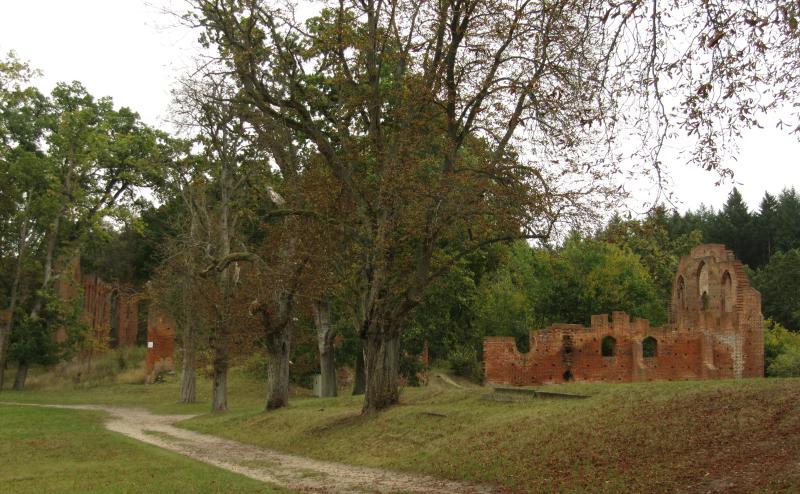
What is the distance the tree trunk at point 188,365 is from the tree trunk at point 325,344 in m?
6.68

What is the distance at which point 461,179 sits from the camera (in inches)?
698

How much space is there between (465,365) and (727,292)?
38.0 ft

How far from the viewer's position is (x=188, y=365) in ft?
112

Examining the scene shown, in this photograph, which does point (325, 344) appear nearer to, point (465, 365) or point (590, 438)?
point (465, 365)

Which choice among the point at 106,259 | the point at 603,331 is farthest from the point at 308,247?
the point at 106,259

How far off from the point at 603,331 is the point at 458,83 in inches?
656

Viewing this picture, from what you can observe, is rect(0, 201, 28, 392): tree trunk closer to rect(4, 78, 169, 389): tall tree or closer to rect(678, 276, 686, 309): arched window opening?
rect(4, 78, 169, 389): tall tree

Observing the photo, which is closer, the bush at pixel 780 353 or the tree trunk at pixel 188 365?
the bush at pixel 780 353

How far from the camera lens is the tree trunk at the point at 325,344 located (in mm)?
28812

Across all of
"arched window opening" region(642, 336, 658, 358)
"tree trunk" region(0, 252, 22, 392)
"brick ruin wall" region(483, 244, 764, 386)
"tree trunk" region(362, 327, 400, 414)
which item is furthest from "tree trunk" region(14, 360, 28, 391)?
"arched window opening" region(642, 336, 658, 358)

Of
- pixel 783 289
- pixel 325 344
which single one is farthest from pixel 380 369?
pixel 783 289

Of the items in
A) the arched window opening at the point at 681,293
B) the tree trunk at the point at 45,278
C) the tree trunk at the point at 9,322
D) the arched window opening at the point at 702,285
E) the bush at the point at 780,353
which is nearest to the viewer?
the bush at the point at 780,353

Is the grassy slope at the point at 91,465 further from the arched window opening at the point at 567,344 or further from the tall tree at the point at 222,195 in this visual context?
the arched window opening at the point at 567,344

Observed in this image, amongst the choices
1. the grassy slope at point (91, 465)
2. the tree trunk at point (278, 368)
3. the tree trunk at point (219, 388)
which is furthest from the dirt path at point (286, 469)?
the tree trunk at point (219, 388)
